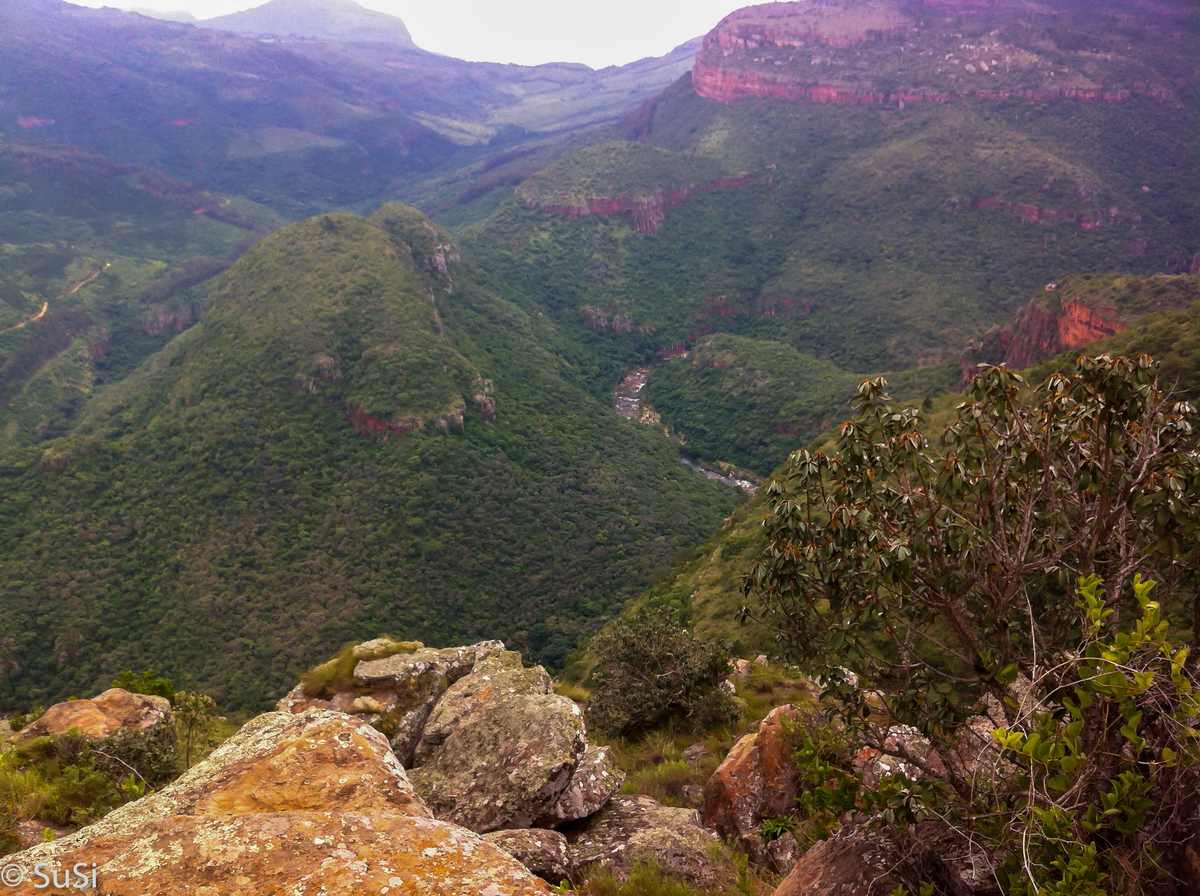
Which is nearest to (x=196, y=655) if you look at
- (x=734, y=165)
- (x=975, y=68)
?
(x=734, y=165)

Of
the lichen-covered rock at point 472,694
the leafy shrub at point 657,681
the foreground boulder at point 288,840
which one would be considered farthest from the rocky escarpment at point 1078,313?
the foreground boulder at point 288,840

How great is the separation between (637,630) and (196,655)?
43943mm

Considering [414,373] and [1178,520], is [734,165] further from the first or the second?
[1178,520]

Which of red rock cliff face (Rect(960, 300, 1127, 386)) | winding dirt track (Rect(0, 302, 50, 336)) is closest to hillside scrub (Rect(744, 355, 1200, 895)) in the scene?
red rock cliff face (Rect(960, 300, 1127, 386))

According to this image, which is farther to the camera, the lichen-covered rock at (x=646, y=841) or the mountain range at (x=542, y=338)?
the mountain range at (x=542, y=338)

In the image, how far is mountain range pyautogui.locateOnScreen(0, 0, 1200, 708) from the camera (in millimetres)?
55125

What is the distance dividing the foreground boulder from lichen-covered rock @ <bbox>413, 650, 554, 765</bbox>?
494 cm

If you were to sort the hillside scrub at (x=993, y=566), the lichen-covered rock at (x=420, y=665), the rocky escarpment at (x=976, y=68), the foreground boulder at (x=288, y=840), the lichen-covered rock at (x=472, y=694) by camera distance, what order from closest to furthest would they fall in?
1. the foreground boulder at (x=288, y=840)
2. the hillside scrub at (x=993, y=566)
3. the lichen-covered rock at (x=472, y=694)
4. the lichen-covered rock at (x=420, y=665)
5. the rocky escarpment at (x=976, y=68)

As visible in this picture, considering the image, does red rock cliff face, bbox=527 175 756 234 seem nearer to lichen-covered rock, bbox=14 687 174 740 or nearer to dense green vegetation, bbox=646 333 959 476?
dense green vegetation, bbox=646 333 959 476

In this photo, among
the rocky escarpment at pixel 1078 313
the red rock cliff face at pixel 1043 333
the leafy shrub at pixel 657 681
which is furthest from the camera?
the red rock cliff face at pixel 1043 333

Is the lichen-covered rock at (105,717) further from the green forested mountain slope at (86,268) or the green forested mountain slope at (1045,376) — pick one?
the green forested mountain slope at (86,268)

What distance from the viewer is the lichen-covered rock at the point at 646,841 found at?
9.20 meters

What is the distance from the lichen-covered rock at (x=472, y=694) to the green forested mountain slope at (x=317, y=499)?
124 feet

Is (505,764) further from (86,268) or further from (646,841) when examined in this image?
(86,268)
